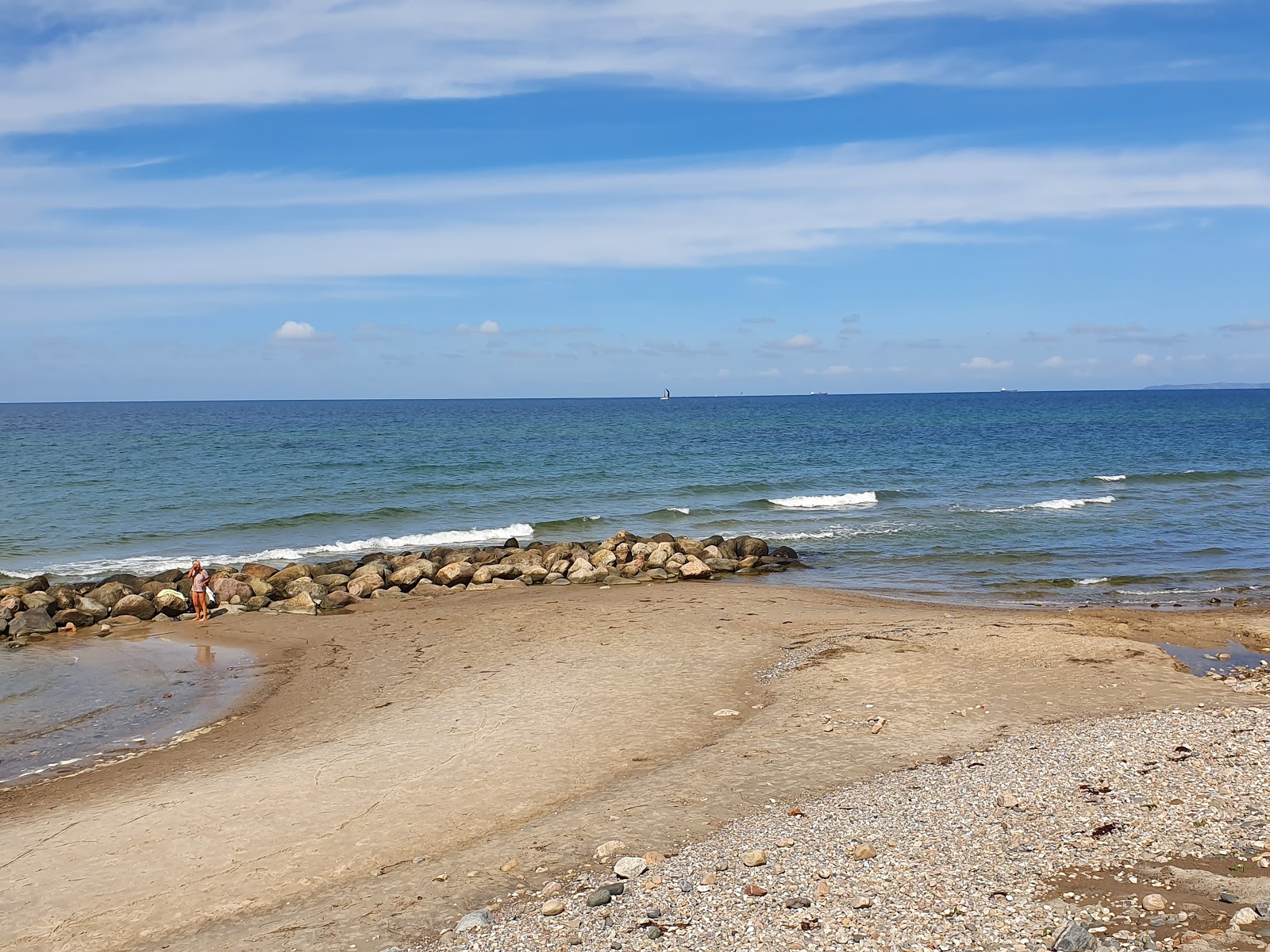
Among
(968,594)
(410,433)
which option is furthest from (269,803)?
(410,433)

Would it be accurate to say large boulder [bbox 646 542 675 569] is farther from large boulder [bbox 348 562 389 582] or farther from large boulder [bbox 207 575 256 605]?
large boulder [bbox 207 575 256 605]

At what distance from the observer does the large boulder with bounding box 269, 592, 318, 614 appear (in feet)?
70.3

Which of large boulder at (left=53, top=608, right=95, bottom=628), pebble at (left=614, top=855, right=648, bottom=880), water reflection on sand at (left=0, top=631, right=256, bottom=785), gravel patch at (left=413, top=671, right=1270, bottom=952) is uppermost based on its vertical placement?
gravel patch at (left=413, top=671, right=1270, bottom=952)

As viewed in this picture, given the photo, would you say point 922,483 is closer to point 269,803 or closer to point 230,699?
point 230,699

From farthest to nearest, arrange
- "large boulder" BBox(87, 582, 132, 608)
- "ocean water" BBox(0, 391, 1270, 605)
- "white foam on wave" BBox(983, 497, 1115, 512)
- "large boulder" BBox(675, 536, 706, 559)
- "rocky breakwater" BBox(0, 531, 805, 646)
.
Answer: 1. "white foam on wave" BBox(983, 497, 1115, 512)
2. "large boulder" BBox(675, 536, 706, 559)
3. "ocean water" BBox(0, 391, 1270, 605)
4. "large boulder" BBox(87, 582, 132, 608)
5. "rocky breakwater" BBox(0, 531, 805, 646)

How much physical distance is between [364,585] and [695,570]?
7999 mm

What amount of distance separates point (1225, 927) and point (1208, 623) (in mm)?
12764

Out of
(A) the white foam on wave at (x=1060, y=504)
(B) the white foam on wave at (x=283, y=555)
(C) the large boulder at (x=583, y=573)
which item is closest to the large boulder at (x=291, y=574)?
(B) the white foam on wave at (x=283, y=555)

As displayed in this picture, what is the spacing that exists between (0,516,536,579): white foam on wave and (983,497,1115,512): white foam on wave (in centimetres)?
1683

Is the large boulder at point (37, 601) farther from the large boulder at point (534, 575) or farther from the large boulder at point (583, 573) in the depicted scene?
the large boulder at point (583, 573)

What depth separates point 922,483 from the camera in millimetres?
43406

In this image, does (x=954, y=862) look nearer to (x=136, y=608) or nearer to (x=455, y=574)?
(x=455, y=574)

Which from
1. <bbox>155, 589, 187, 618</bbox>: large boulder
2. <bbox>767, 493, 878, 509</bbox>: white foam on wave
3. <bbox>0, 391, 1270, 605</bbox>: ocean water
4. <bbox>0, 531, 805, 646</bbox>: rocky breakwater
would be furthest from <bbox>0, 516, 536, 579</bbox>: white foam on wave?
<bbox>767, 493, 878, 509</bbox>: white foam on wave

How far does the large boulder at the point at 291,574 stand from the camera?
23500 millimetres
